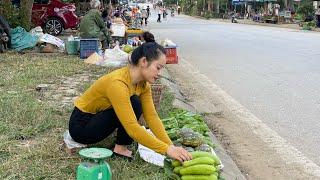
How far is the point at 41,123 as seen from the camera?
220 inches

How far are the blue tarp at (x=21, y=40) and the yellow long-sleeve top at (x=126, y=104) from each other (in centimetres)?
909

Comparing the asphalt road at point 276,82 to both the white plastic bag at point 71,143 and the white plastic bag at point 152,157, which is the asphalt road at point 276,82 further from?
the white plastic bag at point 71,143

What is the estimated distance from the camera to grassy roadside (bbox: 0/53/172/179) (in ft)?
13.9

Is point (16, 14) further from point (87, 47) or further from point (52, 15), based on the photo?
point (87, 47)

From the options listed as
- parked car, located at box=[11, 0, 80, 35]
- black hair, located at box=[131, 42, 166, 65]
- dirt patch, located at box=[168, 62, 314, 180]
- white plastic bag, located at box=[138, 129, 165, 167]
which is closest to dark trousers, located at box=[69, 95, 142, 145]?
white plastic bag, located at box=[138, 129, 165, 167]

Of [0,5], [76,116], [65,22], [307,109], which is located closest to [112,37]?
[0,5]

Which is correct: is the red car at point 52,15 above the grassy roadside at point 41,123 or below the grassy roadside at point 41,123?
above

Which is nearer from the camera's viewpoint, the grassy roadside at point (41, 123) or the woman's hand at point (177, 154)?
the woman's hand at point (177, 154)

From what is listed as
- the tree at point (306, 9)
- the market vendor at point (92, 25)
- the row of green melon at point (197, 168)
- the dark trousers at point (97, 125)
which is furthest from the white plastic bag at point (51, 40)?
the tree at point (306, 9)

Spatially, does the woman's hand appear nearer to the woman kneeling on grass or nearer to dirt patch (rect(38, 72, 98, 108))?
the woman kneeling on grass

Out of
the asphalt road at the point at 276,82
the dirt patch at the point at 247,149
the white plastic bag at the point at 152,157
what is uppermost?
the white plastic bag at the point at 152,157

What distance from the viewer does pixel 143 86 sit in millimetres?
4305

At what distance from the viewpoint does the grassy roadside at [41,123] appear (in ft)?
13.9

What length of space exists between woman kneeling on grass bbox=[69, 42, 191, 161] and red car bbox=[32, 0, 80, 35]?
596 inches
